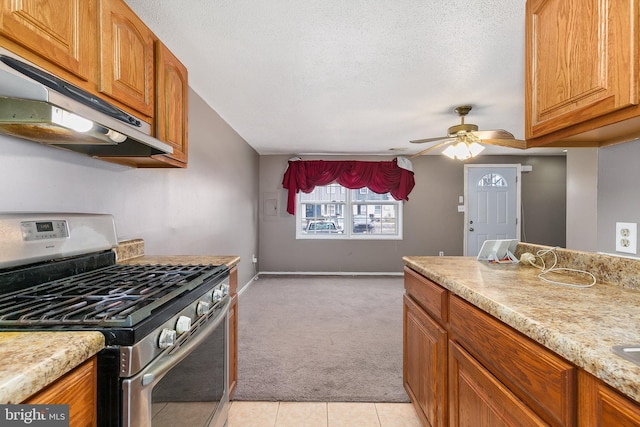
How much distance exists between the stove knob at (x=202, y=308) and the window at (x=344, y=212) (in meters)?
4.70

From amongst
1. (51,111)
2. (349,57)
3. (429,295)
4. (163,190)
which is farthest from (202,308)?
(349,57)

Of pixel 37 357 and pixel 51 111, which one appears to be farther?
pixel 51 111

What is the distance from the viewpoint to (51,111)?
36.9 inches

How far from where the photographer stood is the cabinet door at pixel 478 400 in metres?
0.85

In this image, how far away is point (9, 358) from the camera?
0.59 m

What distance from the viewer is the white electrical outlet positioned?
4.01 feet

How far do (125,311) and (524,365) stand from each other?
42.4 inches

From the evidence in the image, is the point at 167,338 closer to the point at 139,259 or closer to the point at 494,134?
the point at 139,259

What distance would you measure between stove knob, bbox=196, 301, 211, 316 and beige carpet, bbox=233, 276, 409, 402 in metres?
1.09

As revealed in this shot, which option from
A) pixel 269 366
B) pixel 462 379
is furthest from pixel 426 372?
pixel 269 366

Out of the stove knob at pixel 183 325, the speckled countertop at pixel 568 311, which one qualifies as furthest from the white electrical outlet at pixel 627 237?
the stove knob at pixel 183 325

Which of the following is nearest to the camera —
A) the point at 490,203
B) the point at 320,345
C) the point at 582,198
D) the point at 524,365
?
Result: the point at 524,365

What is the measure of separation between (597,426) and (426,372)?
3.17 feet

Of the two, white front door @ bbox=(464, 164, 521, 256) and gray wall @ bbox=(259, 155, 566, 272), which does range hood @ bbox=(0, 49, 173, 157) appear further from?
white front door @ bbox=(464, 164, 521, 256)
